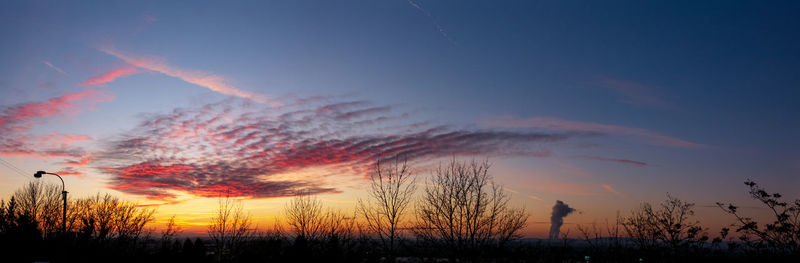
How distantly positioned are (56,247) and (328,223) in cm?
2066

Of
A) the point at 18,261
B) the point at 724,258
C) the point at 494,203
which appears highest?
the point at 494,203

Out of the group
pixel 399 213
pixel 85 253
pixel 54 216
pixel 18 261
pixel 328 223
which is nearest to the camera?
pixel 18 261

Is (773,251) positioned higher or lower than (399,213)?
lower

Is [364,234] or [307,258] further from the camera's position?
[364,234]

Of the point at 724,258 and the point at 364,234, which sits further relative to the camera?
the point at 724,258

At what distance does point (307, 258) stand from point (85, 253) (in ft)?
30.0

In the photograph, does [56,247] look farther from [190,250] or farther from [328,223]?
[328,223]

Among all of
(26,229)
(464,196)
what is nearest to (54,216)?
(26,229)

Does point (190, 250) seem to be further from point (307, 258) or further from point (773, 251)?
point (773, 251)

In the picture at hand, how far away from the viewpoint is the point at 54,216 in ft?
182

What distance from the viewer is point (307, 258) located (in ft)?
62.7

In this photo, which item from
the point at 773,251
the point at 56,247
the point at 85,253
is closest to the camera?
the point at 85,253

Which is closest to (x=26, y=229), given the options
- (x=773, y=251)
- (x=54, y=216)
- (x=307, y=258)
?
(x=307, y=258)

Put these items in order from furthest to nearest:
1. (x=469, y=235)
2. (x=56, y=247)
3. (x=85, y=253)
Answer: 1. (x=469, y=235)
2. (x=56, y=247)
3. (x=85, y=253)
